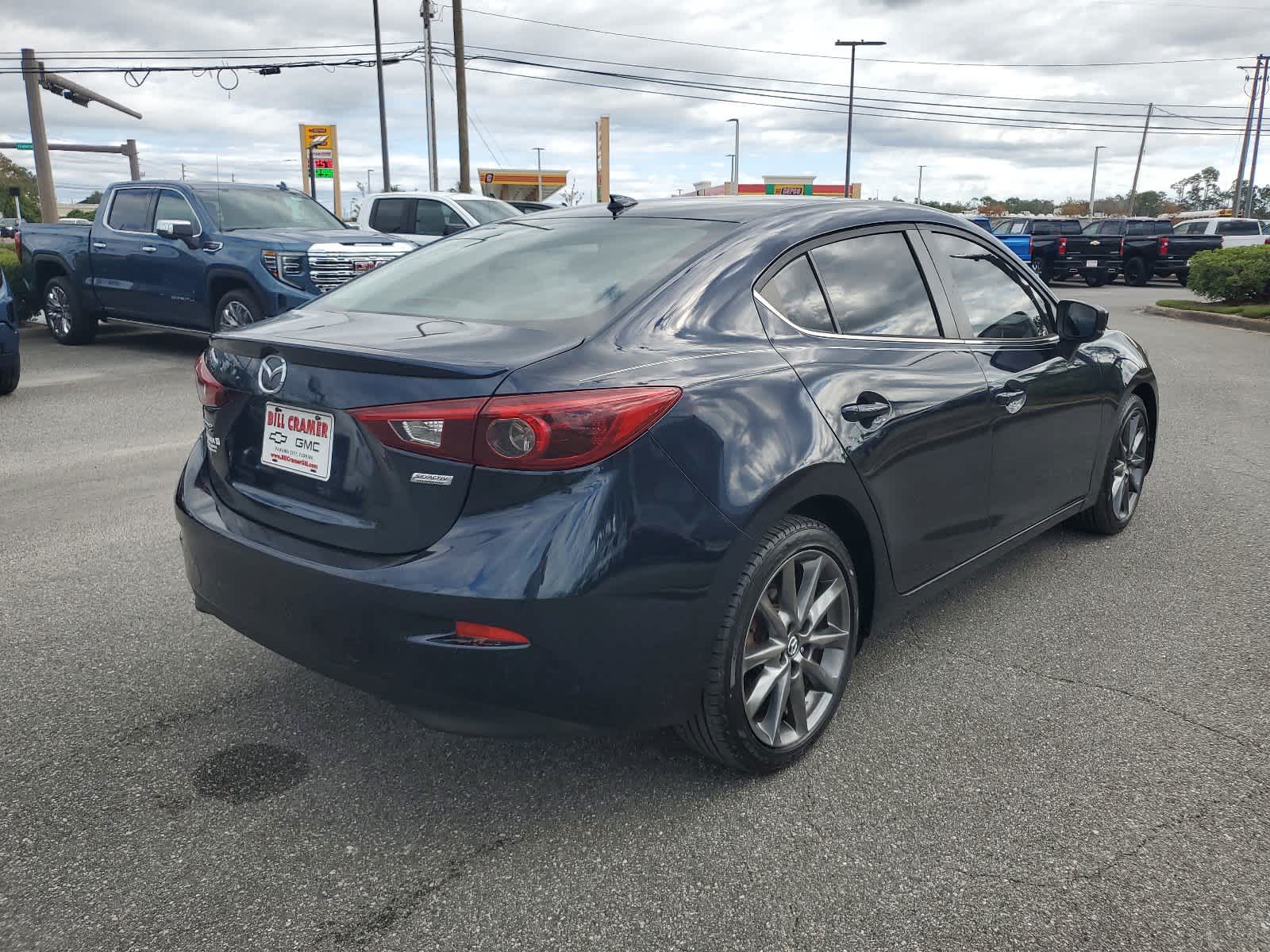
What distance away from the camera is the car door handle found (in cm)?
305

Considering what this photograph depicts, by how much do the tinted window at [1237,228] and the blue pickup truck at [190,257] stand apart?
1142 inches

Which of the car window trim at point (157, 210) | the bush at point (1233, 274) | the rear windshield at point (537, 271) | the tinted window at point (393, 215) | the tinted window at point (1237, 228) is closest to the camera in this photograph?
the rear windshield at point (537, 271)

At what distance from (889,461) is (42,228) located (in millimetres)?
12953

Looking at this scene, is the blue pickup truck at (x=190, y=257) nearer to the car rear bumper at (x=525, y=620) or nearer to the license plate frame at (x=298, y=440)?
the license plate frame at (x=298, y=440)

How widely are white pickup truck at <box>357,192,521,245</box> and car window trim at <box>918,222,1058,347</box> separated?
35.4ft

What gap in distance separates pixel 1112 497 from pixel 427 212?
11.9 metres

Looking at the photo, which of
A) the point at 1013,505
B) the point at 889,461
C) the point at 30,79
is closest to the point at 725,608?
the point at 889,461

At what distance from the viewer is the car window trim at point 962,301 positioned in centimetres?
379

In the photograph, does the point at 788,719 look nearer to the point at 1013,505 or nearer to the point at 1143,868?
the point at 1143,868

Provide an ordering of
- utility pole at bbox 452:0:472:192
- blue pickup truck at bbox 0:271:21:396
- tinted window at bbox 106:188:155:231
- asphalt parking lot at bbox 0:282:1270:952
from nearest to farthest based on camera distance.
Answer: asphalt parking lot at bbox 0:282:1270:952 < blue pickup truck at bbox 0:271:21:396 < tinted window at bbox 106:188:155:231 < utility pole at bbox 452:0:472:192

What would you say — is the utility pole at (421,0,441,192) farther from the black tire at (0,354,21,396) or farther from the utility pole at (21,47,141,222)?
the black tire at (0,354,21,396)

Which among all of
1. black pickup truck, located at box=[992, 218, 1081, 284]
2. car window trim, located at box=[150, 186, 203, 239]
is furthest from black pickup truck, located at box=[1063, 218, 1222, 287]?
car window trim, located at box=[150, 186, 203, 239]

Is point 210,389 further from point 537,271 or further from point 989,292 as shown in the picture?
point 989,292

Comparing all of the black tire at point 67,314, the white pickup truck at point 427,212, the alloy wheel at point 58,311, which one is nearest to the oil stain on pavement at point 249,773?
the black tire at point 67,314
